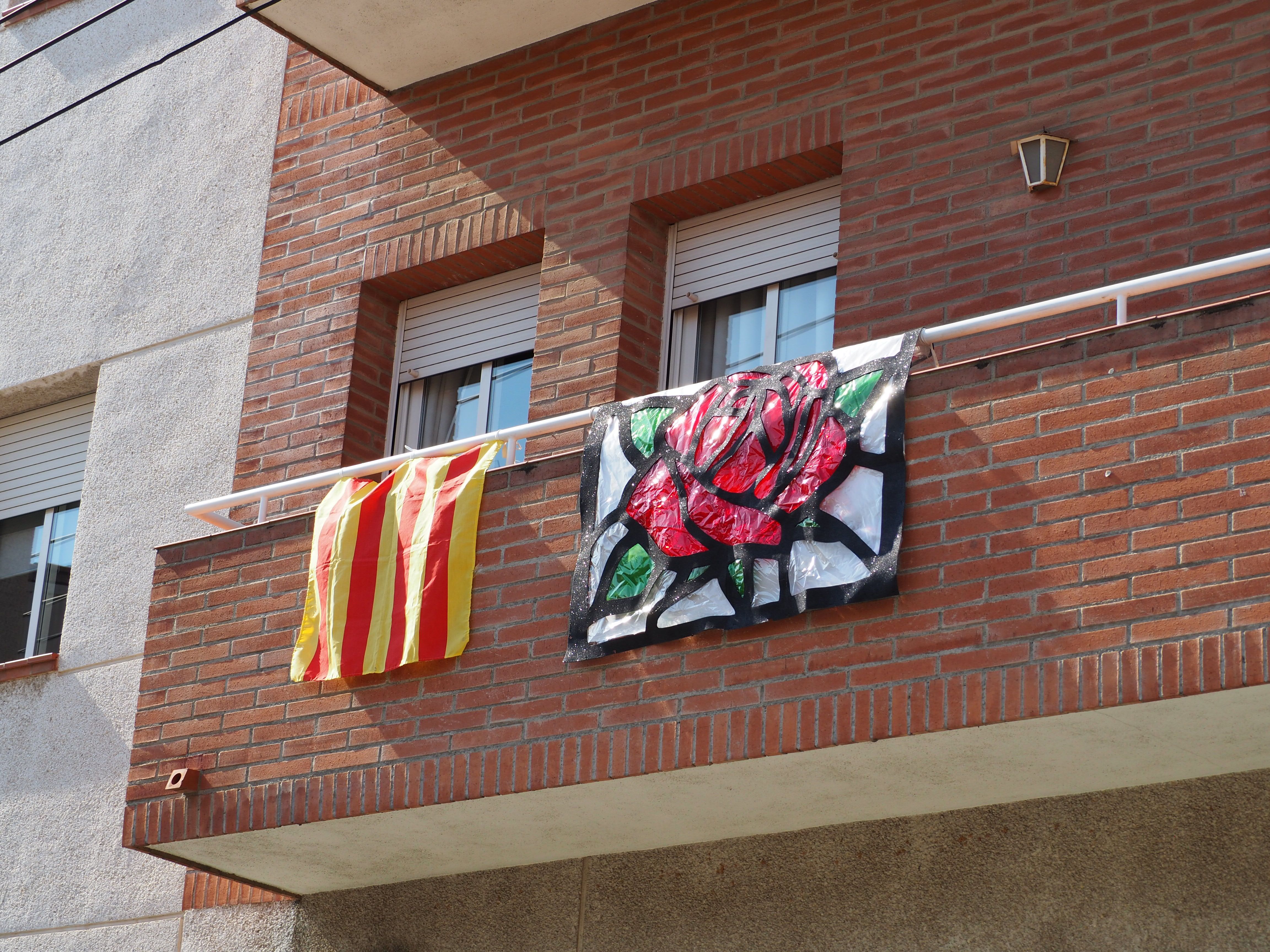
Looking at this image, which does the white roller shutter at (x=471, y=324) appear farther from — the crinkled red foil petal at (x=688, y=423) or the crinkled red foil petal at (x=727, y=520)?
the crinkled red foil petal at (x=727, y=520)

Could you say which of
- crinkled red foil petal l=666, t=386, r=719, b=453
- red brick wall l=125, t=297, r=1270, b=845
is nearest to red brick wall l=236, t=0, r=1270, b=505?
crinkled red foil petal l=666, t=386, r=719, b=453

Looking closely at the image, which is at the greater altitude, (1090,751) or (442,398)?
(442,398)

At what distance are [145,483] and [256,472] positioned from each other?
874 mm

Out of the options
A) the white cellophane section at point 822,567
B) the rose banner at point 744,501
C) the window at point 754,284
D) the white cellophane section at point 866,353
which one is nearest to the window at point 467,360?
the window at point 754,284

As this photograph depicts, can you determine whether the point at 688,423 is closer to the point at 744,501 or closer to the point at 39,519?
the point at 744,501

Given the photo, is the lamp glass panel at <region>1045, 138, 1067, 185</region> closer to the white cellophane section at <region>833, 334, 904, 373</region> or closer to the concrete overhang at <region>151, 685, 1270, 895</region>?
the white cellophane section at <region>833, 334, 904, 373</region>

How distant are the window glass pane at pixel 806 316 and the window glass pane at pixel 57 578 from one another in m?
4.60

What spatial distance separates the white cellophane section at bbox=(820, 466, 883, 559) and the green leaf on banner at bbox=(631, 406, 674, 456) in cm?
88

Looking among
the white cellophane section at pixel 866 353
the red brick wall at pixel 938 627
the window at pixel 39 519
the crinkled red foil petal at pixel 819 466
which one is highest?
the window at pixel 39 519

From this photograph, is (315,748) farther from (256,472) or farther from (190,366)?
(190,366)

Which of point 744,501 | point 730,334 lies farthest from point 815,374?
point 730,334

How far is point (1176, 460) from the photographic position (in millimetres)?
5812

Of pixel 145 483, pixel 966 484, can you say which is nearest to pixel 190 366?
pixel 145 483

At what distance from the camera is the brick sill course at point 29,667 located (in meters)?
9.84
